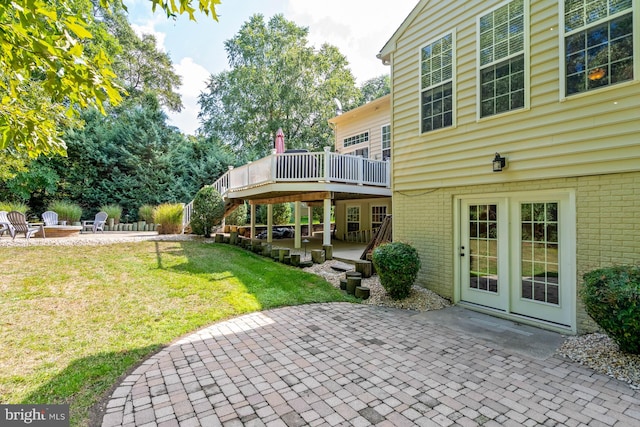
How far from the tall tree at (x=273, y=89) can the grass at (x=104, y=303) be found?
1704 centimetres

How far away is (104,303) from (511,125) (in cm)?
750

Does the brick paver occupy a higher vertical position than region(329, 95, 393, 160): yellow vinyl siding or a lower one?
lower

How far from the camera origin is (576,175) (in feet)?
14.4

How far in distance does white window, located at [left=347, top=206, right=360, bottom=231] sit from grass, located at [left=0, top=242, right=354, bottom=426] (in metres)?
6.58

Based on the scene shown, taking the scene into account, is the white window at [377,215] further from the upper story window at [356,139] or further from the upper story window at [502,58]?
the upper story window at [502,58]

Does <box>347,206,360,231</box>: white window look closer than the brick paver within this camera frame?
No

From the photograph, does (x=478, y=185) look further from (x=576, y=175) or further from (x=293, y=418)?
(x=293, y=418)

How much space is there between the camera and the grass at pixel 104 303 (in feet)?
10.8

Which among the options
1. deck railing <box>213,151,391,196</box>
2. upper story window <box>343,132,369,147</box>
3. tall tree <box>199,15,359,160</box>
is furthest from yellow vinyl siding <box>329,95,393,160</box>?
tall tree <box>199,15,359,160</box>

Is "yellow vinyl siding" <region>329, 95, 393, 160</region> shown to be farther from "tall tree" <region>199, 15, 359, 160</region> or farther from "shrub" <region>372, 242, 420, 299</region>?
"tall tree" <region>199, 15, 359, 160</region>

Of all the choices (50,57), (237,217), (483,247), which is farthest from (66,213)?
(483,247)

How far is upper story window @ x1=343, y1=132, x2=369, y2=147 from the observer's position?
44.3 ft

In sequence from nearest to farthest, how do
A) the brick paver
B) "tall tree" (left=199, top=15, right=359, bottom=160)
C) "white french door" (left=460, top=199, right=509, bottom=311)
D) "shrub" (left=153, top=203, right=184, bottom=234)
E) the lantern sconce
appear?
the brick paver → the lantern sconce → "white french door" (left=460, top=199, right=509, bottom=311) → "shrub" (left=153, top=203, right=184, bottom=234) → "tall tree" (left=199, top=15, right=359, bottom=160)

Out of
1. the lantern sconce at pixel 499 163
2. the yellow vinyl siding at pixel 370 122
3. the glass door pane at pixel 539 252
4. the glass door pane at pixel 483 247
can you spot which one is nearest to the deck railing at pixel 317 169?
the yellow vinyl siding at pixel 370 122
